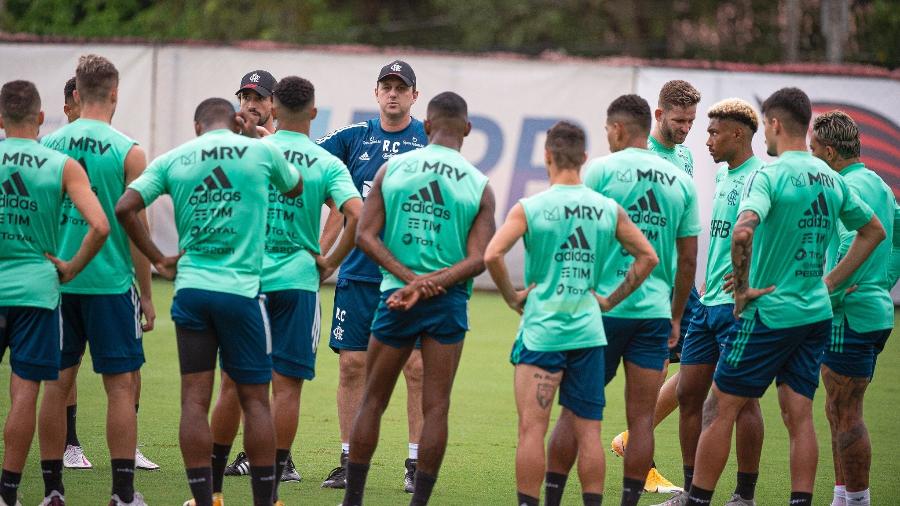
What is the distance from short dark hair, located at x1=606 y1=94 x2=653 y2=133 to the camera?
6.24 m

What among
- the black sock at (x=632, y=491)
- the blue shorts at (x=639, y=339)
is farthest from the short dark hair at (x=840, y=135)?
the black sock at (x=632, y=491)

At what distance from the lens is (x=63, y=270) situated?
19.8 ft

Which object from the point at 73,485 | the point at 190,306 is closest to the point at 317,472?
the point at 73,485

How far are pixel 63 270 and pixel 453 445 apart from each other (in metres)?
3.23

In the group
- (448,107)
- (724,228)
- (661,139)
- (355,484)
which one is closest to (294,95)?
(448,107)

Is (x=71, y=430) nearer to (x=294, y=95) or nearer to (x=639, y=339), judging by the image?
(x=294, y=95)

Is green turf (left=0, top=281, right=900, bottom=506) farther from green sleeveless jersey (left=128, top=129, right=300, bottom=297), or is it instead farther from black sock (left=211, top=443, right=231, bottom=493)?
green sleeveless jersey (left=128, top=129, right=300, bottom=297)

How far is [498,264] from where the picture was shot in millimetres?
5785

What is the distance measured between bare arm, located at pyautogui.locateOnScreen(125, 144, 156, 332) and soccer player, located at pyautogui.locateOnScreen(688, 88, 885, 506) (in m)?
3.04

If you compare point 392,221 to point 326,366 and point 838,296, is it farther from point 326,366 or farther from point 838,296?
point 326,366

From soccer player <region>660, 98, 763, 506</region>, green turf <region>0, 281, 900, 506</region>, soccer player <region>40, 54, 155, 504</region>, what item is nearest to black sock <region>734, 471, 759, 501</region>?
soccer player <region>660, 98, 763, 506</region>

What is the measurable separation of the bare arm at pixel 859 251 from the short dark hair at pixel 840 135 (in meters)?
0.58

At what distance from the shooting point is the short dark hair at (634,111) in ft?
20.5

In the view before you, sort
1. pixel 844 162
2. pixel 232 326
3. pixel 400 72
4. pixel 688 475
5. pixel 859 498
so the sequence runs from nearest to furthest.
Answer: pixel 232 326, pixel 859 498, pixel 844 162, pixel 688 475, pixel 400 72
